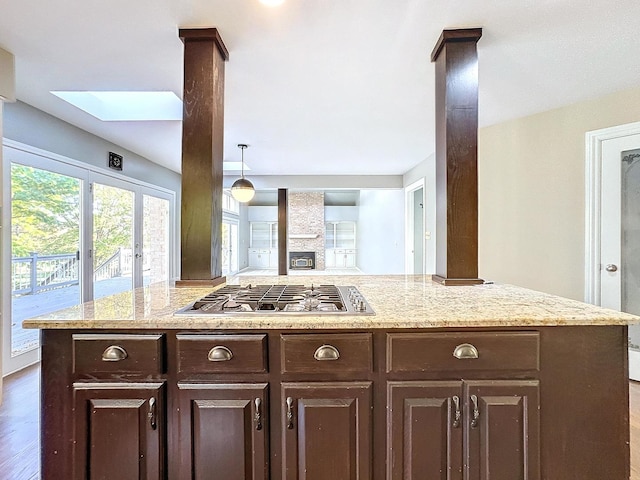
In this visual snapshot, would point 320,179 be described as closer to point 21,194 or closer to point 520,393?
point 21,194

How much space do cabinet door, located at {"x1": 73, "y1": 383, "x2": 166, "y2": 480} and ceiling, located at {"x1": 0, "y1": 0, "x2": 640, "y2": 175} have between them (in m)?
1.75

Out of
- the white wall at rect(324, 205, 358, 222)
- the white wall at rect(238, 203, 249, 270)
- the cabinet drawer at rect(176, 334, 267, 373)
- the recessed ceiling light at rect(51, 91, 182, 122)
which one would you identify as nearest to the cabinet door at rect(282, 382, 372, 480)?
the cabinet drawer at rect(176, 334, 267, 373)

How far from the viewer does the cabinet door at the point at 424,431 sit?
1134 mm

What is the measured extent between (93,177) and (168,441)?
367cm

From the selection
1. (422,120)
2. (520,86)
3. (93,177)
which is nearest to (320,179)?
(422,120)

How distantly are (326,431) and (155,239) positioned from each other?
5.11 m

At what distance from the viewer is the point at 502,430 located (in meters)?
1.14

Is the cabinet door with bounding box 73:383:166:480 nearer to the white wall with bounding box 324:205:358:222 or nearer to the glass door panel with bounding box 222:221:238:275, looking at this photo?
the glass door panel with bounding box 222:221:238:275

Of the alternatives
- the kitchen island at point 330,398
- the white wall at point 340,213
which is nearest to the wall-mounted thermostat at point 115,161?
the kitchen island at point 330,398

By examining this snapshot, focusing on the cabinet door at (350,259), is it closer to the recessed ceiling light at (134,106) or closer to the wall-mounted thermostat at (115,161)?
the wall-mounted thermostat at (115,161)

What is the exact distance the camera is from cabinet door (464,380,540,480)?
44.8 inches

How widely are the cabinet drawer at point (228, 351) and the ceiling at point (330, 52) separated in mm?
1569

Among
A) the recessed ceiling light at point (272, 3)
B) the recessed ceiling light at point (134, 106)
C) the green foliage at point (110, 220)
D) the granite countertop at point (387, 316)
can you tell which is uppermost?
the recessed ceiling light at point (134, 106)

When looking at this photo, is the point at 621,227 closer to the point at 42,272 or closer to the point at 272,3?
the point at 272,3
